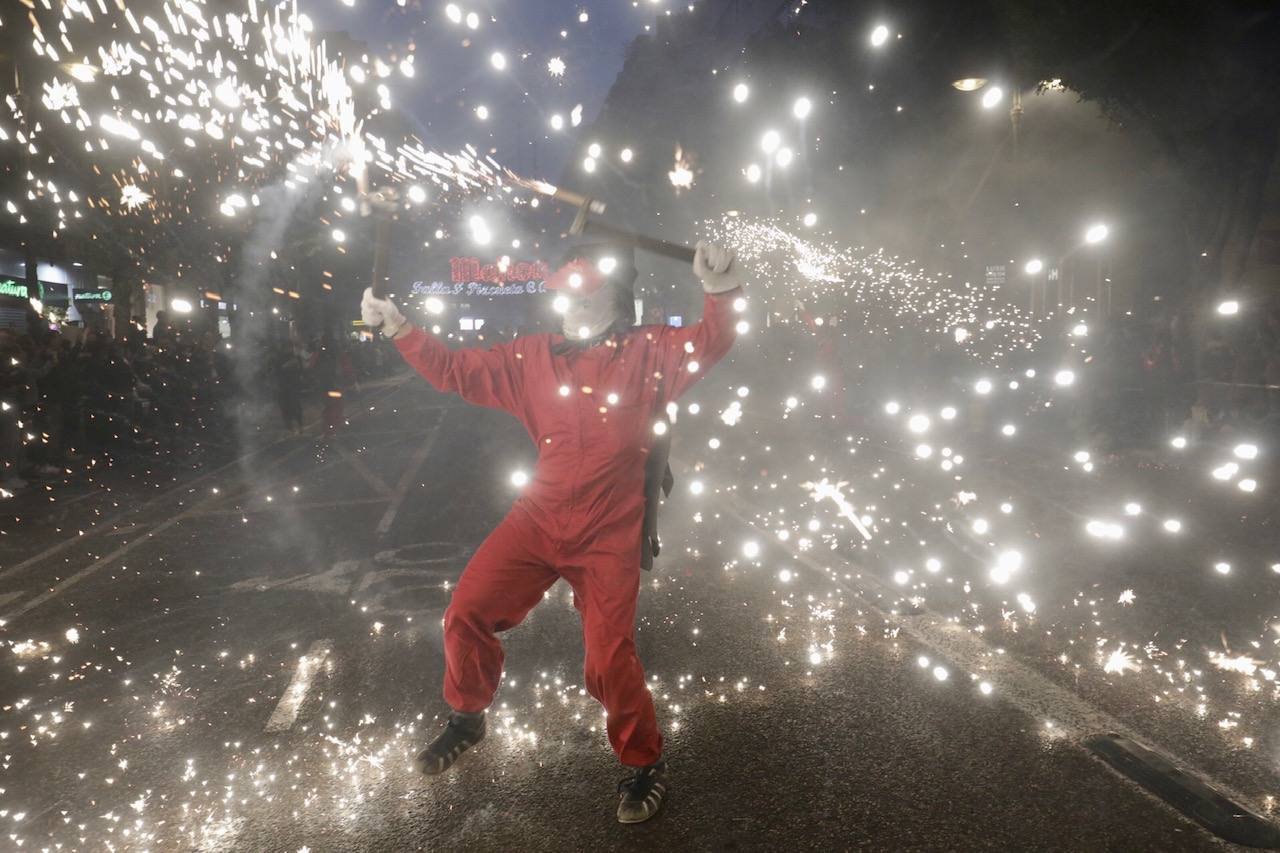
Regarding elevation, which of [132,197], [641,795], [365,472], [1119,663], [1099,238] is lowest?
[365,472]

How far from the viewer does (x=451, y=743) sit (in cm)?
366

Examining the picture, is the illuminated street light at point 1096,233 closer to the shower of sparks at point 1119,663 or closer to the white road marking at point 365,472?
the white road marking at point 365,472

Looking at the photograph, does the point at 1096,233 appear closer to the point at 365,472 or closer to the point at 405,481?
the point at 405,481

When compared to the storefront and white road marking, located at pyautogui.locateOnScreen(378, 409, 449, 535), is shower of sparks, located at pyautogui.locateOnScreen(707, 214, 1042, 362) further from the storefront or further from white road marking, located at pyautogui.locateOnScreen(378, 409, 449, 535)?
the storefront

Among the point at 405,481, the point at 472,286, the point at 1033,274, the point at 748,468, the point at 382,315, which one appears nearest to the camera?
the point at 382,315

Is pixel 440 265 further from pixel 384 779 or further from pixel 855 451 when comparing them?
pixel 384 779

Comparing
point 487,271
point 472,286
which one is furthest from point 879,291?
point 472,286

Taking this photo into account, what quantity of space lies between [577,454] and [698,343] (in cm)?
67

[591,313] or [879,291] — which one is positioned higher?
[879,291]

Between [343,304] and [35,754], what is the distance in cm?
4098

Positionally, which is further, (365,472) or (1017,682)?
(365,472)

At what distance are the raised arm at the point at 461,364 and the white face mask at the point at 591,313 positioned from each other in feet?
0.92

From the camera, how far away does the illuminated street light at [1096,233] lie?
19562 mm

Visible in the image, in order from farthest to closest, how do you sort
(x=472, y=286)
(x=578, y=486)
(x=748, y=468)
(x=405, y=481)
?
(x=472, y=286), (x=748, y=468), (x=405, y=481), (x=578, y=486)
